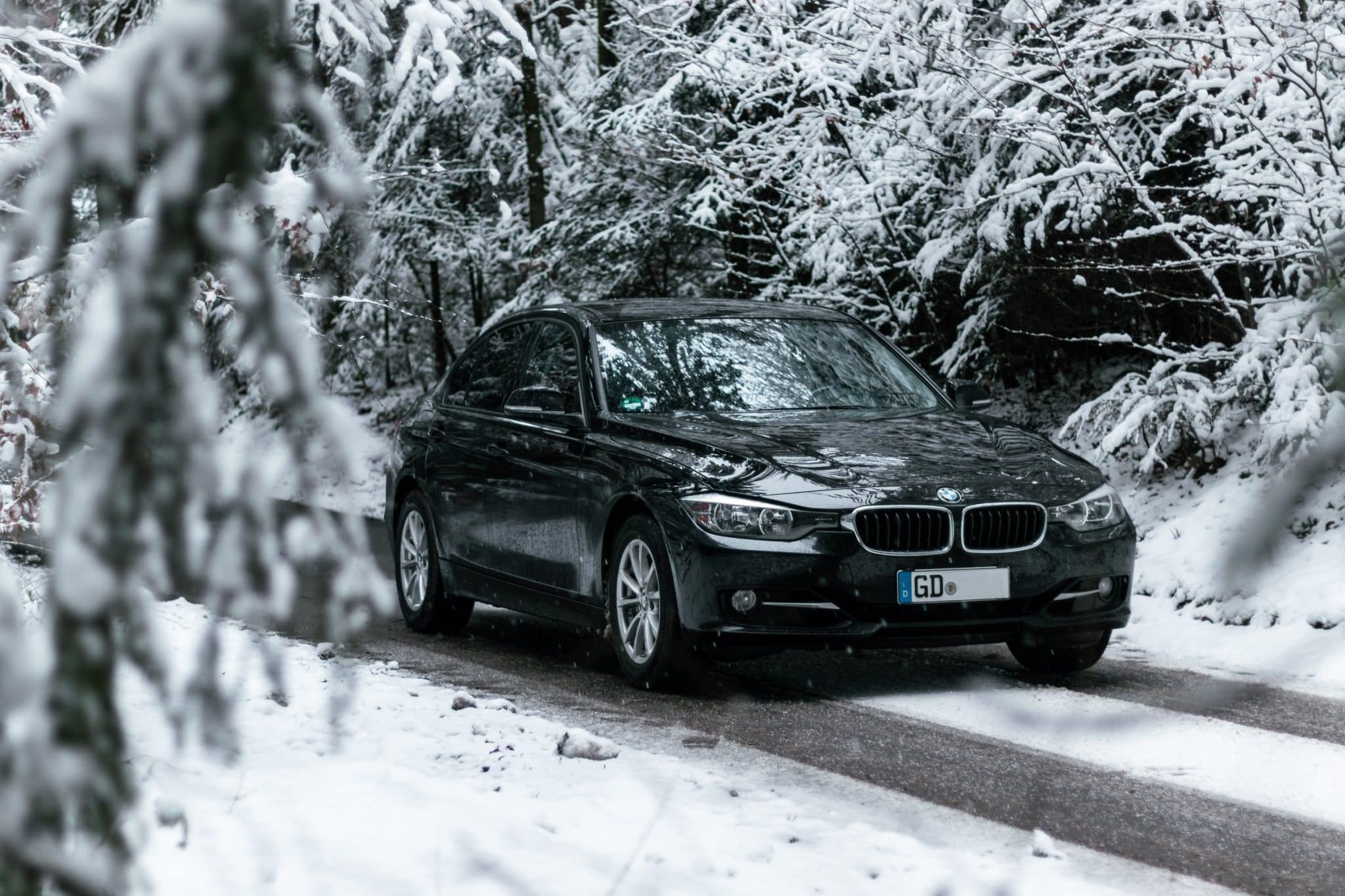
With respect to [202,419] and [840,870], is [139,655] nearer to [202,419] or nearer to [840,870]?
[202,419]

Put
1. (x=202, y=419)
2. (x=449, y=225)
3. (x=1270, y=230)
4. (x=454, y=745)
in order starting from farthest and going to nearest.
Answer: (x=449, y=225)
(x=1270, y=230)
(x=454, y=745)
(x=202, y=419)

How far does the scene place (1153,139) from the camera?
11.1m

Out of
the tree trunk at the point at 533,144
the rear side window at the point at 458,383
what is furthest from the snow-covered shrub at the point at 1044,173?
the tree trunk at the point at 533,144

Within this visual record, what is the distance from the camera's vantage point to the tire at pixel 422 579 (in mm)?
8578

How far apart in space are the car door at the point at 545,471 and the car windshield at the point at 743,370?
227 millimetres

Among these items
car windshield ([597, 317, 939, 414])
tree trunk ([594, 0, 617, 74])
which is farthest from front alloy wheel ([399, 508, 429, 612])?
tree trunk ([594, 0, 617, 74])

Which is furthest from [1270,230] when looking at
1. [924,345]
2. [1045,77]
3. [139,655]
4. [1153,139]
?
[139,655]

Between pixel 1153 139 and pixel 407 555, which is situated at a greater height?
pixel 1153 139

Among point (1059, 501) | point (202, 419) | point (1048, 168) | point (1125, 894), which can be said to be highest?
point (1048, 168)

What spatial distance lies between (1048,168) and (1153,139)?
74 centimetres

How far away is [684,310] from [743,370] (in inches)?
23.8

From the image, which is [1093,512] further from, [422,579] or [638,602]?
[422,579]

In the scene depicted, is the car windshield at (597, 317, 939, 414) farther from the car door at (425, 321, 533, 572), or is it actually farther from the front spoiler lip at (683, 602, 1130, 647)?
the front spoiler lip at (683, 602, 1130, 647)

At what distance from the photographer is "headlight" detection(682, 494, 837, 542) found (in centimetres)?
615
